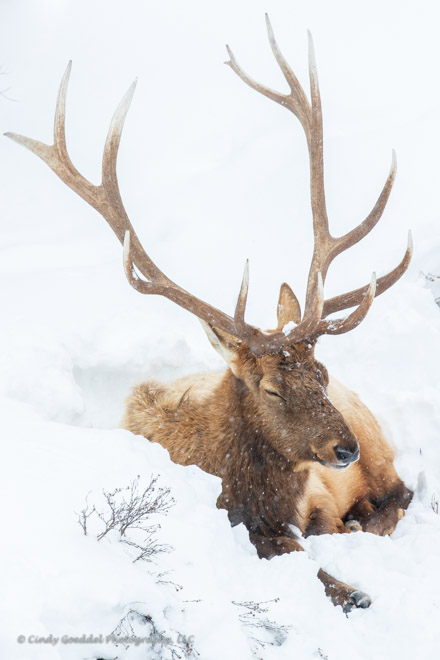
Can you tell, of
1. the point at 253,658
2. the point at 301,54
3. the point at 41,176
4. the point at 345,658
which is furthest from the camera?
the point at 301,54

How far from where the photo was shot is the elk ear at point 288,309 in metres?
5.11

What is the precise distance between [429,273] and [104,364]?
4347 millimetres

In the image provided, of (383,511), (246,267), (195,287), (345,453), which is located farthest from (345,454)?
(195,287)

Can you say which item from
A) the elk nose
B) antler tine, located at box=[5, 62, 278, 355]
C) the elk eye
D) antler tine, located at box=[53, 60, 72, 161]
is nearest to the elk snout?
the elk nose

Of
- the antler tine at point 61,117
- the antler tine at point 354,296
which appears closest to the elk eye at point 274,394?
the antler tine at point 354,296

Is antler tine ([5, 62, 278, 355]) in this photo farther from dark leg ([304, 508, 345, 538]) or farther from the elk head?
dark leg ([304, 508, 345, 538])

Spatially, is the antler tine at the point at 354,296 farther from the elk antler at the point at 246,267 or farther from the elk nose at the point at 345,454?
the elk nose at the point at 345,454

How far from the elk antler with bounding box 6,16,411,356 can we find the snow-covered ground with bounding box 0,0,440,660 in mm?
1065

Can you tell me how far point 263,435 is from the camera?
→ 4445 mm

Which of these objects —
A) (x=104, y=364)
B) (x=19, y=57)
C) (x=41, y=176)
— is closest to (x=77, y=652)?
(x=104, y=364)

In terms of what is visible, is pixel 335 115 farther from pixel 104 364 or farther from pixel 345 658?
pixel 345 658

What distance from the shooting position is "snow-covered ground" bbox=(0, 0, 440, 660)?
2.56 meters

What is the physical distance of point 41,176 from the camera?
13.8 m

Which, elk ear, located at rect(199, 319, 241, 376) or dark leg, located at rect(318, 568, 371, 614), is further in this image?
elk ear, located at rect(199, 319, 241, 376)
